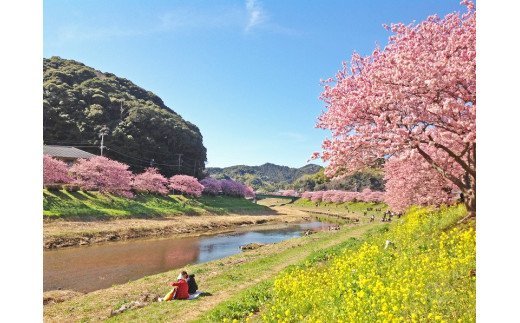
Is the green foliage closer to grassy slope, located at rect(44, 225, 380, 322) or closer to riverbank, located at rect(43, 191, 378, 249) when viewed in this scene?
grassy slope, located at rect(44, 225, 380, 322)

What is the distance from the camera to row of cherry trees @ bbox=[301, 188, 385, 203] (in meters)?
81.7

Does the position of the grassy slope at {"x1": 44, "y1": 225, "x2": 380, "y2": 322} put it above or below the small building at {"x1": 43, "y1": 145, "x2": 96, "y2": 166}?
below

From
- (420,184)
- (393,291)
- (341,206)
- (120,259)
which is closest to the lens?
(393,291)

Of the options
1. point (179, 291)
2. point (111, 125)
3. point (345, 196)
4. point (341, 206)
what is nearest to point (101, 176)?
point (111, 125)

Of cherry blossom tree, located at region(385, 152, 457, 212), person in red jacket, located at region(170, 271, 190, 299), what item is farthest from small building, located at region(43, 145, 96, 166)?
person in red jacket, located at region(170, 271, 190, 299)

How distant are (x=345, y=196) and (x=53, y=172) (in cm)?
6811

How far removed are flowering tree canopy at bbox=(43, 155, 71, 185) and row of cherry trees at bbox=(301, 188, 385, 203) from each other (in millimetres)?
57354

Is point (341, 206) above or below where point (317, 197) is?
below

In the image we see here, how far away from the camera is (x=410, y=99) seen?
8.45 meters

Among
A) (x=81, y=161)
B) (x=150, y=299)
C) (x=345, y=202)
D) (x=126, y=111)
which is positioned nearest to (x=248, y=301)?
(x=150, y=299)

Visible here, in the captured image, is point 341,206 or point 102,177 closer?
point 102,177

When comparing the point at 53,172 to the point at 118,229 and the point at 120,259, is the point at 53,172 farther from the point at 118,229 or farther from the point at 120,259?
the point at 120,259

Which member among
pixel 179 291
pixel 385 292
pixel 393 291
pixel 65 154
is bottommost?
pixel 179 291
